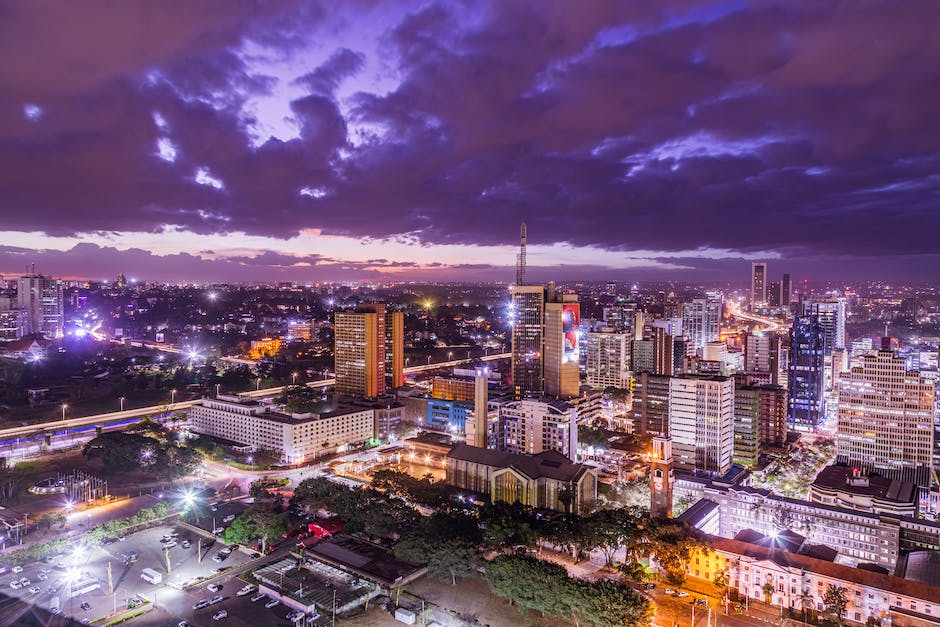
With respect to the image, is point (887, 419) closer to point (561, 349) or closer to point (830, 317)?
point (830, 317)

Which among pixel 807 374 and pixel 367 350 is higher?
pixel 367 350

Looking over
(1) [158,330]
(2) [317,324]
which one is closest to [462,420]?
(2) [317,324]

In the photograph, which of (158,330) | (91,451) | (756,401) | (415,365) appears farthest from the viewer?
(158,330)

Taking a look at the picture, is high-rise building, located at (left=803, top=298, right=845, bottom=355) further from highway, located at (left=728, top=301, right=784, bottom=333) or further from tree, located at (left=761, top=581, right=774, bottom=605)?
tree, located at (left=761, top=581, right=774, bottom=605)

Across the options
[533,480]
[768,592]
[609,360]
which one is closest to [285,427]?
[533,480]

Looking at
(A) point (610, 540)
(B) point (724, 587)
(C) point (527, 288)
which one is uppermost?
(C) point (527, 288)

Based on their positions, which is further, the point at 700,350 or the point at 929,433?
the point at 700,350

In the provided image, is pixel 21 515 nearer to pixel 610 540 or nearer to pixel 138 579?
pixel 138 579

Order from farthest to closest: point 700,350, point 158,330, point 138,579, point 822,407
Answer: point 158,330, point 700,350, point 822,407, point 138,579
